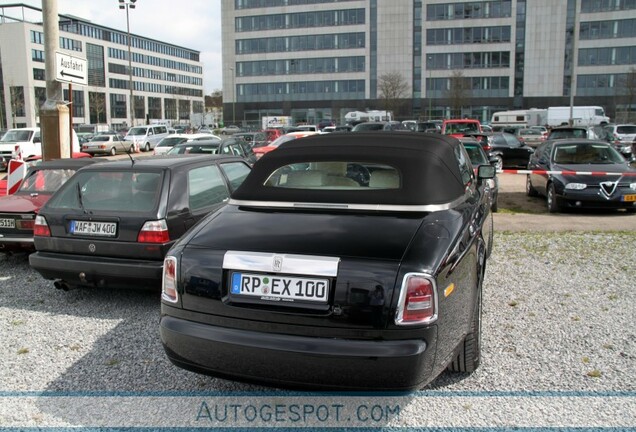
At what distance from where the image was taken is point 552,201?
11.2m

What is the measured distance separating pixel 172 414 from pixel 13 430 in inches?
35.2

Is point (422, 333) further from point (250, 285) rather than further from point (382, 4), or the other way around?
point (382, 4)

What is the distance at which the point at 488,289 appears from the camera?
5.85 meters

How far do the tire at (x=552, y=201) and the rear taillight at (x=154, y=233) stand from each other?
8398 millimetres

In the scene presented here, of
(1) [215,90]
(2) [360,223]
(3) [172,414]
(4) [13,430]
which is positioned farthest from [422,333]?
(1) [215,90]

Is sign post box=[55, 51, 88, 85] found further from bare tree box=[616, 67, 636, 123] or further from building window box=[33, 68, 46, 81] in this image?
building window box=[33, 68, 46, 81]

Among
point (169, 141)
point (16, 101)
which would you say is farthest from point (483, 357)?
point (16, 101)

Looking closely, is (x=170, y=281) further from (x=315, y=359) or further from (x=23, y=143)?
(x=23, y=143)

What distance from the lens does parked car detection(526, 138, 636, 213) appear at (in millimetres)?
10414

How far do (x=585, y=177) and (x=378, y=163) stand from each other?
8.23 metres

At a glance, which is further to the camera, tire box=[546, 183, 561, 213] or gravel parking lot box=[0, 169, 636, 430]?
tire box=[546, 183, 561, 213]

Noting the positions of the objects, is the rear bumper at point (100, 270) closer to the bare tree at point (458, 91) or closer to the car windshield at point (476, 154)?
the car windshield at point (476, 154)

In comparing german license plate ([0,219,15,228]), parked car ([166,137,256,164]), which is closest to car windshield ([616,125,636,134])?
parked car ([166,137,256,164])

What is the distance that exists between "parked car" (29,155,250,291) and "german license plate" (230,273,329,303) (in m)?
2.19
